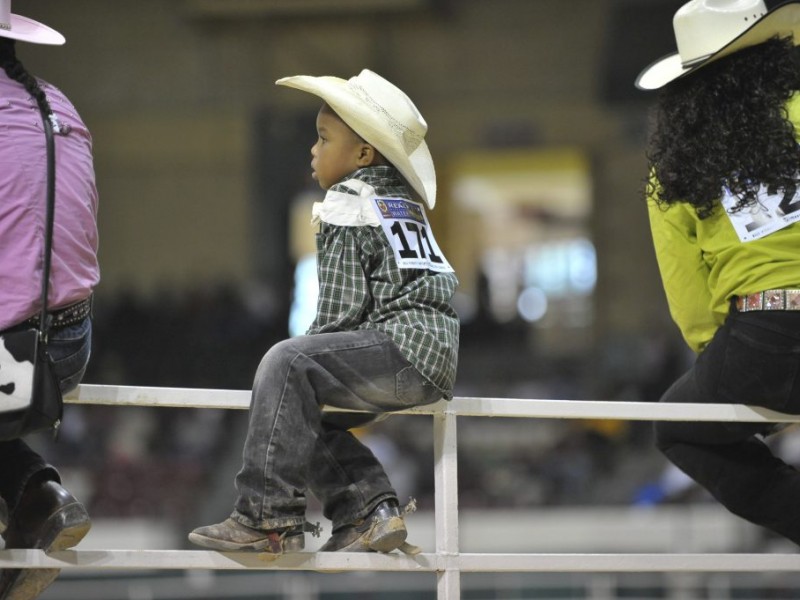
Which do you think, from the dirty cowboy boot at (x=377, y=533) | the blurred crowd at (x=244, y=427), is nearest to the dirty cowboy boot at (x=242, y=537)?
the dirty cowboy boot at (x=377, y=533)

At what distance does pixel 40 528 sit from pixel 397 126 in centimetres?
111

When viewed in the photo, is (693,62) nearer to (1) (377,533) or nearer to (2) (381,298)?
(2) (381,298)

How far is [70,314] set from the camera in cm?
260

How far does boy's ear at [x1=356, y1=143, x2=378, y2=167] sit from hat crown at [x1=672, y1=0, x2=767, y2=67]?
0.78 metres

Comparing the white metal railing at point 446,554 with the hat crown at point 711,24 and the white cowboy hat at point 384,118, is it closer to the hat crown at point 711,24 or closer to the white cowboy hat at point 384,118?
the white cowboy hat at point 384,118

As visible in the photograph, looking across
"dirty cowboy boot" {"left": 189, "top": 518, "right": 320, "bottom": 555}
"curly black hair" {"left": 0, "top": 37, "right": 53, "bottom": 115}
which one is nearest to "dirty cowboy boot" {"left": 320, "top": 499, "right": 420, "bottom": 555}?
"dirty cowboy boot" {"left": 189, "top": 518, "right": 320, "bottom": 555}

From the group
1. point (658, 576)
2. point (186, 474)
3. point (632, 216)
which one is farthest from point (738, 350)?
point (632, 216)

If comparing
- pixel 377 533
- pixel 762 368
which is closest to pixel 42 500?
pixel 377 533

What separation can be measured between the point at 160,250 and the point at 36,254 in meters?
12.2

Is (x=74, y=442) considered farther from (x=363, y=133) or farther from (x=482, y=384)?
(x=363, y=133)

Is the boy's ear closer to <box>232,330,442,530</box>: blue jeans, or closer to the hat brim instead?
<box>232,330,442,530</box>: blue jeans

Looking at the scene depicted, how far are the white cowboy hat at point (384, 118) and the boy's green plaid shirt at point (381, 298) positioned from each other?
0.70 ft

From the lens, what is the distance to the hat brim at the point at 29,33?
2656 millimetres

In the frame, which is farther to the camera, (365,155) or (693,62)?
(693,62)
